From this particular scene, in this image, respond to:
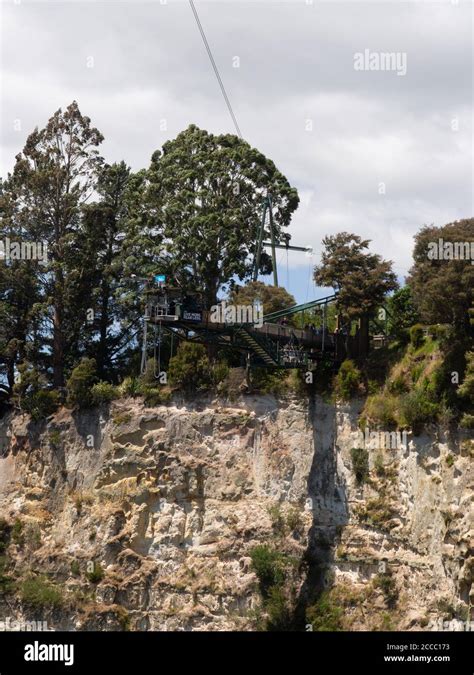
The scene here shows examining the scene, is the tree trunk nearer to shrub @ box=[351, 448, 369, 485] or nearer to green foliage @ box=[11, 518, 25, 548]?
green foliage @ box=[11, 518, 25, 548]

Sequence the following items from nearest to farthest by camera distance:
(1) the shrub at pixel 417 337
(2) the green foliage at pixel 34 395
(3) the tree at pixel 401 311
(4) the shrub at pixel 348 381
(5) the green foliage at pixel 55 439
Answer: (1) the shrub at pixel 417 337, (4) the shrub at pixel 348 381, (3) the tree at pixel 401 311, (5) the green foliage at pixel 55 439, (2) the green foliage at pixel 34 395

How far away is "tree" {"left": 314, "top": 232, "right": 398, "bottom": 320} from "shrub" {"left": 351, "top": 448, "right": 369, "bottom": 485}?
18.7 feet

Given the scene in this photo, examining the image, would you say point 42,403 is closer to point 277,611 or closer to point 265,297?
point 265,297

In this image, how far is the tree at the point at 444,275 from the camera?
5178 centimetres

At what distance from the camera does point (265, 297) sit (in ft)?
195

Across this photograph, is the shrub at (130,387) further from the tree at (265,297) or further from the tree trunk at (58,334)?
the tree at (265,297)

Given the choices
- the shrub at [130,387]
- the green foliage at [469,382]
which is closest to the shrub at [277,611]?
the green foliage at [469,382]

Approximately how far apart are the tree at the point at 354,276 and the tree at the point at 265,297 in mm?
2520

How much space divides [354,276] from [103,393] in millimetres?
13431

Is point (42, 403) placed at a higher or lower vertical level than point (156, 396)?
lower

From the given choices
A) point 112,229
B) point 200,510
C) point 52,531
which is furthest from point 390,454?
point 112,229

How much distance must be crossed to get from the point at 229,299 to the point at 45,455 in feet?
38.5

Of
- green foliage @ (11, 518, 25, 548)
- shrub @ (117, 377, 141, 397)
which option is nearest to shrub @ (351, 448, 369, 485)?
shrub @ (117, 377, 141, 397)

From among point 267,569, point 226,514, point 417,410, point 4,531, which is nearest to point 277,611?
point 267,569
